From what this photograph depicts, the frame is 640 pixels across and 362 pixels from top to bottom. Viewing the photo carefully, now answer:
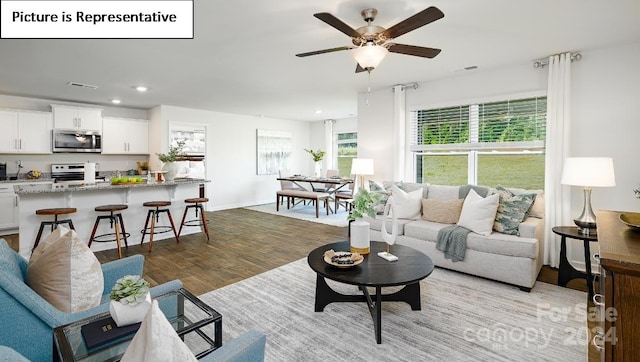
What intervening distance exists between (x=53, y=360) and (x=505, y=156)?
193 inches

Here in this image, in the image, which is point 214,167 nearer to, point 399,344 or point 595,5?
point 399,344

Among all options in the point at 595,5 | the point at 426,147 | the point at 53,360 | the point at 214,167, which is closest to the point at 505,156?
the point at 426,147

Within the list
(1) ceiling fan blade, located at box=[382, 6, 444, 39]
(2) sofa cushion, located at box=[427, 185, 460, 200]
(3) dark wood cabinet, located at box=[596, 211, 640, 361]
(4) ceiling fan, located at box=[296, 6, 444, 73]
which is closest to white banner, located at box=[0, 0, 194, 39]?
(4) ceiling fan, located at box=[296, 6, 444, 73]

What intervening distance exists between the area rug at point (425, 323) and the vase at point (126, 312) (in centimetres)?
94

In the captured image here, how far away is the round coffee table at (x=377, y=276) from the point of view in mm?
2199

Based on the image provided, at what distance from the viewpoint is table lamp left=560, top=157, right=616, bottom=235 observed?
2.95 meters

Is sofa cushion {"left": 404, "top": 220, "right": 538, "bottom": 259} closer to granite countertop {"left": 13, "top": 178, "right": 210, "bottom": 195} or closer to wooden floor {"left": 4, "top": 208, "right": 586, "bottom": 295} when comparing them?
wooden floor {"left": 4, "top": 208, "right": 586, "bottom": 295}

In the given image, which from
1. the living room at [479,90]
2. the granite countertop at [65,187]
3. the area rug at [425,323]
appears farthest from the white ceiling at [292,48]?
the area rug at [425,323]

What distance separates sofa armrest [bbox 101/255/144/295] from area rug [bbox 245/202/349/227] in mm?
4188

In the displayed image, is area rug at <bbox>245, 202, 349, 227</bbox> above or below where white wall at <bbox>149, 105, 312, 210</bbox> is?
below

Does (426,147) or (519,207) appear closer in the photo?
(519,207)

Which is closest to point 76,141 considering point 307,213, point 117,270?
point 307,213

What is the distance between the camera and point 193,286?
3.15 metres

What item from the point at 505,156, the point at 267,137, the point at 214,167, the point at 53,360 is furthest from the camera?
the point at 267,137
